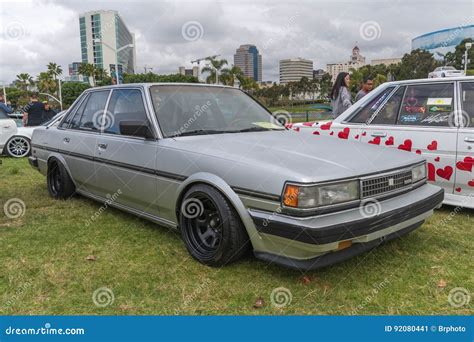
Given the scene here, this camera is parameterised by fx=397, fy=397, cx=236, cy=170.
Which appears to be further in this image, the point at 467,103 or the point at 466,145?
the point at 467,103

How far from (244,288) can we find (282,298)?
292 mm

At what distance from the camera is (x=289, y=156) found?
116 inches

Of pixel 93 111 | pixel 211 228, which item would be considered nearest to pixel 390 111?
pixel 211 228

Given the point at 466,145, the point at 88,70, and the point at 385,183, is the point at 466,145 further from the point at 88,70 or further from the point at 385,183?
the point at 88,70

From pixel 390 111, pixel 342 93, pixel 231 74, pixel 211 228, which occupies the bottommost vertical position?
pixel 211 228

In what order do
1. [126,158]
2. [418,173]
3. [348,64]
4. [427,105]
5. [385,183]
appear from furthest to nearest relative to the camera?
[348,64]
[427,105]
[126,158]
[418,173]
[385,183]

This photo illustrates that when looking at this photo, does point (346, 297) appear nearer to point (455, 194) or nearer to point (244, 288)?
point (244, 288)

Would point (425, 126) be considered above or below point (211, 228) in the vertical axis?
above

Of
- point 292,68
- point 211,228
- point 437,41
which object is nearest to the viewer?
point 211,228

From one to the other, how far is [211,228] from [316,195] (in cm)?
100

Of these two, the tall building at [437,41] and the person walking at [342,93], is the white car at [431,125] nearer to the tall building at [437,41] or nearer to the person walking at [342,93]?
the person walking at [342,93]

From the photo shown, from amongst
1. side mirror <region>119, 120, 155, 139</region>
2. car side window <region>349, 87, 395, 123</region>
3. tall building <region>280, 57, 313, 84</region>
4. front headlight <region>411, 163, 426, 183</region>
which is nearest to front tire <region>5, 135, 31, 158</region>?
side mirror <region>119, 120, 155, 139</region>

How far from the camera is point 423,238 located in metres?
3.77

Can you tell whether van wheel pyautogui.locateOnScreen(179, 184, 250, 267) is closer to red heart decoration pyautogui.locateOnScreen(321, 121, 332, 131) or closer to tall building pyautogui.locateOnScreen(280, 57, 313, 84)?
red heart decoration pyautogui.locateOnScreen(321, 121, 332, 131)
